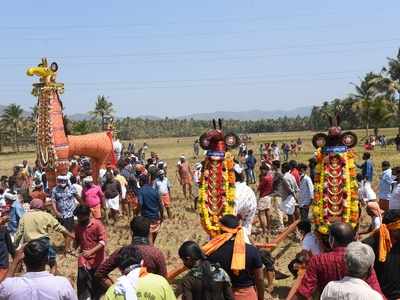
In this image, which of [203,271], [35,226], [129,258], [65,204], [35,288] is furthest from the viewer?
[65,204]

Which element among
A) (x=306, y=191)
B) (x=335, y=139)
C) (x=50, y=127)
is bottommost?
(x=306, y=191)

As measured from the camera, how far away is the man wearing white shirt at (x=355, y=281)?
12.4ft

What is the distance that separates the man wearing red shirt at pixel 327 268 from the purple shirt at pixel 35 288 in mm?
1881

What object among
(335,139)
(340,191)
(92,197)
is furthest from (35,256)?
(92,197)

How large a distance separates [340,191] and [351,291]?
4259mm

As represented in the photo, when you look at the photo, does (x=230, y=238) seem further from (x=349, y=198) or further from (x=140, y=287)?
(x=349, y=198)

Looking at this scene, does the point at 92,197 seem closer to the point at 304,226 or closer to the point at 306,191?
the point at 306,191

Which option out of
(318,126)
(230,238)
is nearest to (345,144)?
(230,238)

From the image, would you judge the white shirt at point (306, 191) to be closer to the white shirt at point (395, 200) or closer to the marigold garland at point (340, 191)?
the white shirt at point (395, 200)

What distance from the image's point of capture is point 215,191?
26.6 feet

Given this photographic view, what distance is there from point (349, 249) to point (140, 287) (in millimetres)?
1568

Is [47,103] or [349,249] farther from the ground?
[47,103]

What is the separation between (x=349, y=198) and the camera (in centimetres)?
791

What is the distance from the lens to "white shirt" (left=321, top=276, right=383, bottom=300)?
377 centimetres
